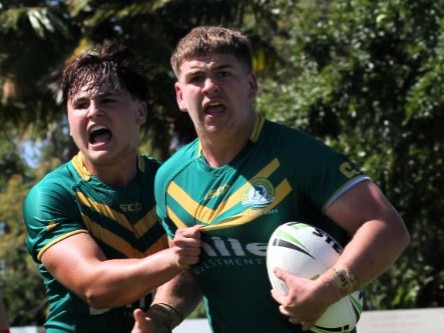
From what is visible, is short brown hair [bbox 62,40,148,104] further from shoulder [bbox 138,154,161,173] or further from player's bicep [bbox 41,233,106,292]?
player's bicep [bbox 41,233,106,292]

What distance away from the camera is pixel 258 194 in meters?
4.27

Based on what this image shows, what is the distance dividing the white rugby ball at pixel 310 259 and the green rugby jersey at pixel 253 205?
147mm

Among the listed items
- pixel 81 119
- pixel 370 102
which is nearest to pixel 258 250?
pixel 81 119

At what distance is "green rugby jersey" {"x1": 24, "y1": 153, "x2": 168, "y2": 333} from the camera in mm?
5027

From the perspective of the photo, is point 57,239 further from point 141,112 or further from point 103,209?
point 141,112

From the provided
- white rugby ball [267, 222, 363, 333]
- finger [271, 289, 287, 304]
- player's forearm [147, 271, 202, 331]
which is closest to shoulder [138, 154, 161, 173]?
player's forearm [147, 271, 202, 331]

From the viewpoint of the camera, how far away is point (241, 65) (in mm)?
4461

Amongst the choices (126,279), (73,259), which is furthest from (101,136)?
(126,279)

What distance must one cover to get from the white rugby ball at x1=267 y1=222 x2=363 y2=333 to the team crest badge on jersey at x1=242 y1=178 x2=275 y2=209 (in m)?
0.15

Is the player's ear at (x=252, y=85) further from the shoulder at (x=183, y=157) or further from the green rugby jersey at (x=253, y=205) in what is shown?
the shoulder at (x=183, y=157)

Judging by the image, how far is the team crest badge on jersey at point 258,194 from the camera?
4.26 m

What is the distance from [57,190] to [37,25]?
1495 cm

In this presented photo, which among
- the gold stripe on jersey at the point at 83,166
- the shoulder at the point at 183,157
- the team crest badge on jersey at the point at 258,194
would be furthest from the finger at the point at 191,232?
the gold stripe on jersey at the point at 83,166

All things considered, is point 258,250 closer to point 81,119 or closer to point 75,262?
point 75,262
